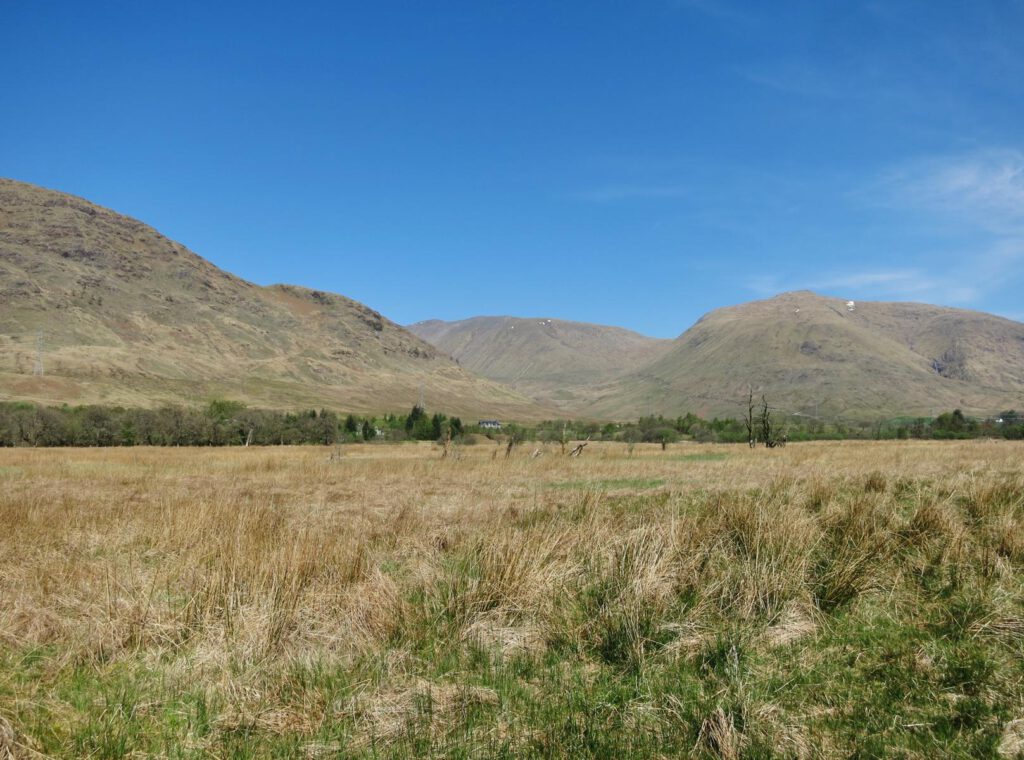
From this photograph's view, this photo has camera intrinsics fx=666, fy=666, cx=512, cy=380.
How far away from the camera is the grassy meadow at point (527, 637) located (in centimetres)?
357

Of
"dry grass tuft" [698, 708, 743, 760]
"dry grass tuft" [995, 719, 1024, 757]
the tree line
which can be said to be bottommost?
the tree line

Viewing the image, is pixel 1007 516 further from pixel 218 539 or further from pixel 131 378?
pixel 131 378

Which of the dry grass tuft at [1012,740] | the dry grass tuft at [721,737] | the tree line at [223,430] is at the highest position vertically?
the dry grass tuft at [1012,740]

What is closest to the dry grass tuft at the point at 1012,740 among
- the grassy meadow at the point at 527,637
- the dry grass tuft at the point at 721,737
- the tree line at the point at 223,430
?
the grassy meadow at the point at 527,637

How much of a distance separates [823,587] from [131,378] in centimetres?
16760

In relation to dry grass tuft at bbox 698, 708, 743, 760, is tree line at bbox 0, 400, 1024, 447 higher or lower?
lower

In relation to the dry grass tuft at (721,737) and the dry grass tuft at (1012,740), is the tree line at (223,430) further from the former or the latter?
the dry grass tuft at (1012,740)

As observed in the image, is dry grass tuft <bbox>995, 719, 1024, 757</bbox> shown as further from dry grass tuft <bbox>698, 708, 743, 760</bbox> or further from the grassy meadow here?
dry grass tuft <bbox>698, 708, 743, 760</bbox>

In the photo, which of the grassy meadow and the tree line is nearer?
the grassy meadow

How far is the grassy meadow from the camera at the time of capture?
357 centimetres

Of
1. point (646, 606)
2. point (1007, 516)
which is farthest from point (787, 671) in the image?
point (1007, 516)

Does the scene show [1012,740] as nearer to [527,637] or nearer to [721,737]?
[721,737]

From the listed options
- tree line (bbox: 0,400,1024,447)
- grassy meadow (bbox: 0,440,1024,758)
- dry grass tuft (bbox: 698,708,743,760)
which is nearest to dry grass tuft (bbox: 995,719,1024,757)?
grassy meadow (bbox: 0,440,1024,758)

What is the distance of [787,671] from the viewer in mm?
4355
